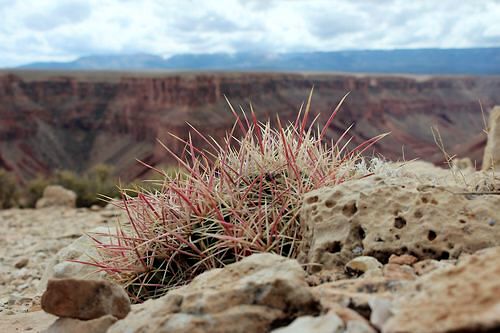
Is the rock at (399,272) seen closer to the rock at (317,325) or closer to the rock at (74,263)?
the rock at (317,325)

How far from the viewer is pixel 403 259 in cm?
257

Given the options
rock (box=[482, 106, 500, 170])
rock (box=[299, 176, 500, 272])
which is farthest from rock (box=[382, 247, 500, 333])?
rock (box=[482, 106, 500, 170])

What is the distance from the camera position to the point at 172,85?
5381 centimetres

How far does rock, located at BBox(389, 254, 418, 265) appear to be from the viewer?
2545 mm

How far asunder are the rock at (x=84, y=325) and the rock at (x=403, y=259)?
1.20 metres

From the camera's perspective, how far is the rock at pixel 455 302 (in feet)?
4.91

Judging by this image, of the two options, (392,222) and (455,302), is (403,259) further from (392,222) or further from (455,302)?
(455,302)

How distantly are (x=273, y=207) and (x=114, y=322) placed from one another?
0.99m

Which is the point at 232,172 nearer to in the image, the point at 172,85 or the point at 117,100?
the point at 172,85

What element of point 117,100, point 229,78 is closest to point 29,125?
point 117,100

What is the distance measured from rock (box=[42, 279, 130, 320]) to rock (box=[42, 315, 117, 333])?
0.04 metres

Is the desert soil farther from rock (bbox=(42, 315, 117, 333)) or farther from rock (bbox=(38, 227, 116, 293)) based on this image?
rock (bbox=(42, 315, 117, 333))

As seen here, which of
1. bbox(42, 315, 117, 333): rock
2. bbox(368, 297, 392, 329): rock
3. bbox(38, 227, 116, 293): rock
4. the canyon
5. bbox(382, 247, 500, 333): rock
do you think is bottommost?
the canyon

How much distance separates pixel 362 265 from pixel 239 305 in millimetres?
685
